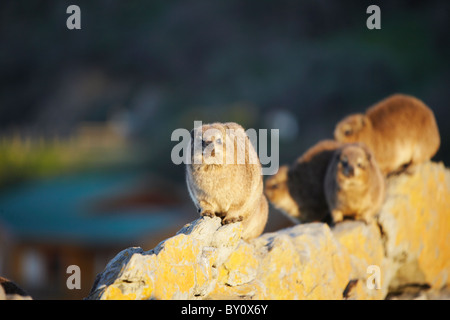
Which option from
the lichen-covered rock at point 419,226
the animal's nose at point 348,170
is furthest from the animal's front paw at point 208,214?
the lichen-covered rock at point 419,226

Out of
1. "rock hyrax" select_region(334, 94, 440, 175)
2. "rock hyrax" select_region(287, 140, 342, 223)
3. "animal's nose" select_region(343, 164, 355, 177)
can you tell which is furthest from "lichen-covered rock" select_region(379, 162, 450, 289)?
"animal's nose" select_region(343, 164, 355, 177)

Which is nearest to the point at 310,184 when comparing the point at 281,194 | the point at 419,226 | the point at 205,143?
the point at 281,194

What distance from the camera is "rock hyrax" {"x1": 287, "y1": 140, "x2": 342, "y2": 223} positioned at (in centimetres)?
661

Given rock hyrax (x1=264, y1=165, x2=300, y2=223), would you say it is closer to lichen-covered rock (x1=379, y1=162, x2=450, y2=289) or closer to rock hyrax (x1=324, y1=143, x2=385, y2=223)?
rock hyrax (x1=324, y1=143, x2=385, y2=223)

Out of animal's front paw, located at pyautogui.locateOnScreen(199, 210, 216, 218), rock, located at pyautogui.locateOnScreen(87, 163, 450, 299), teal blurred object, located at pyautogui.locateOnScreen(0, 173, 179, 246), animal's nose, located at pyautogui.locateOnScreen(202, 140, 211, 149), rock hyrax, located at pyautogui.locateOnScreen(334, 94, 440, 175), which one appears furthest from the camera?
teal blurred object, located at pyautogui.locateOnScreen(0, 173, 179, 246)

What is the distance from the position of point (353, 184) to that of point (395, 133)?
1.59 meters

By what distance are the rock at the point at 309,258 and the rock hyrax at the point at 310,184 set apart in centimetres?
70

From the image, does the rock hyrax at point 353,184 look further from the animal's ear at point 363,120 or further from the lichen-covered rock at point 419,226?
the animal's ear at point 363,120

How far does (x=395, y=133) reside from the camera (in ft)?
23.1

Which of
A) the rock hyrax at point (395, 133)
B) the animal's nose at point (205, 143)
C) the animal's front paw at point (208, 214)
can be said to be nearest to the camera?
the animal's nose at point (205, 143)

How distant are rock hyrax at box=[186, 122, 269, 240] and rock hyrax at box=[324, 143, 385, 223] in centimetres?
191

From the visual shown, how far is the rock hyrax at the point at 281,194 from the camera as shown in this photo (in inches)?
263

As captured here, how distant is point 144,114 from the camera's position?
16.6m
